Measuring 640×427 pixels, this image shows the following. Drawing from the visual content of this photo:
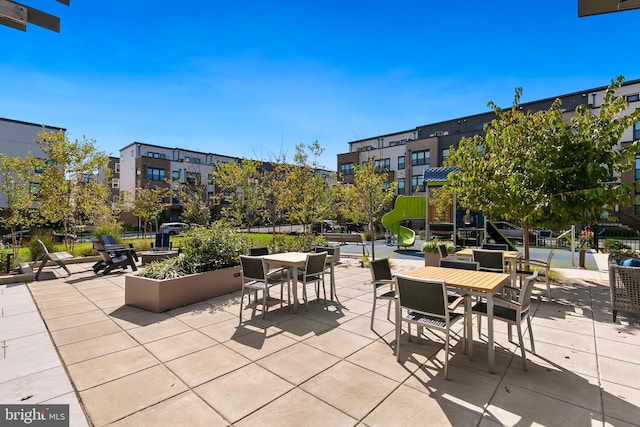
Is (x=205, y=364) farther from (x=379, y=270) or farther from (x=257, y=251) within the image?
(x=257, y=251)

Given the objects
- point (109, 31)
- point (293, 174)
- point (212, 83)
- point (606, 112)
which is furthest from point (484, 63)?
point (109, 31)

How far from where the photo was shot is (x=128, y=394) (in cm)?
280

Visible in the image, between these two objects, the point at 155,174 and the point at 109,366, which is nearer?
the point at 109,366

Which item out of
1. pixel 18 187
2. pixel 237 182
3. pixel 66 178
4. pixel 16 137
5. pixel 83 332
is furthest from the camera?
pixel 16 137

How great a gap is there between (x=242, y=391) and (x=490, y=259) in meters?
5.44

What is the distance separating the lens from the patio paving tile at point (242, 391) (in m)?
2.60

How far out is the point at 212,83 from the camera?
32.3ft

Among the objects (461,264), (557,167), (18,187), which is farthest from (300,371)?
(18,187)

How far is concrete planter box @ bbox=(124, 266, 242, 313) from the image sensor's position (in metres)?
5.39

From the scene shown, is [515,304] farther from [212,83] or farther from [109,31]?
[212,83]

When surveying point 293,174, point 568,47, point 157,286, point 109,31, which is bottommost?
point 157,286

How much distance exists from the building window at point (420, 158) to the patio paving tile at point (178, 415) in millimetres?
35809

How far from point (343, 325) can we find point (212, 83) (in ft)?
29.1

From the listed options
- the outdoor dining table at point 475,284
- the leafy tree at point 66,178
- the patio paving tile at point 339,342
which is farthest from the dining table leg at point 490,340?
the leafy tree at point 66,178
